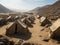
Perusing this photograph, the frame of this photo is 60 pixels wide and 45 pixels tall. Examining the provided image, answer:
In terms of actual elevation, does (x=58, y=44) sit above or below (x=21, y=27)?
below

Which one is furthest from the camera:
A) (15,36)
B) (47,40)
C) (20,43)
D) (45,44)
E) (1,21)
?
(1,21)

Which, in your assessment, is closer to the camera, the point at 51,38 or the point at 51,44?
the point at 51,44

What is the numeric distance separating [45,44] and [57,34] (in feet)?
11.8

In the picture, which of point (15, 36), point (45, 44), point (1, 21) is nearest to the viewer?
point (45, 44)

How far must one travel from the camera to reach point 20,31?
93.5ft

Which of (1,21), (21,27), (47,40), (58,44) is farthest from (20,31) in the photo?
(1,21)

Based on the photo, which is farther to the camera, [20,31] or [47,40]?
[20,31]

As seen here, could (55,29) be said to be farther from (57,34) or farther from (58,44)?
(58,44)

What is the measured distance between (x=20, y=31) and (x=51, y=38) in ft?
19.4

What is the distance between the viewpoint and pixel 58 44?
23.2 metres

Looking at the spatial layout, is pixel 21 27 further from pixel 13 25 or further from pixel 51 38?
pixel 51 38

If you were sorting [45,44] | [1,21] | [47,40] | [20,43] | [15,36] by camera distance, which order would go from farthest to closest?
1. [1,21]
2. [15,36]
3. [47,40]
4. [45,44]
5. [20,43]

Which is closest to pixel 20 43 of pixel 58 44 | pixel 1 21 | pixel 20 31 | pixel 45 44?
pixel 45 44

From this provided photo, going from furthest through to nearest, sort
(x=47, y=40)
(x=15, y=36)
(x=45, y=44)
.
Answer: (x=15, y=36)
(x=47, y=40)
(x=45, y=44)
